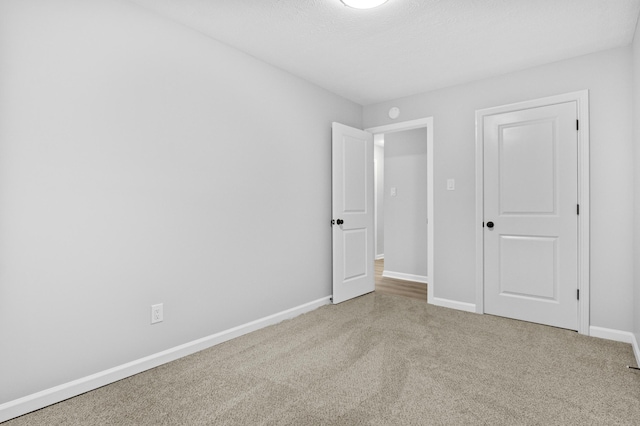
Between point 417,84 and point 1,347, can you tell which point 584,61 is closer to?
point 417,84

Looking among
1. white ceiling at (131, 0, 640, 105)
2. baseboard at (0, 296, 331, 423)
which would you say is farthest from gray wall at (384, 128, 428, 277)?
baseboard at (0, 296, 331, 423)

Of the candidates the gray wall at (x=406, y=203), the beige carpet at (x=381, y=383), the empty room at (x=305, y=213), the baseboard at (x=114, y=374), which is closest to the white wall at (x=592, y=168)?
the empty room at (x=305, y=213)

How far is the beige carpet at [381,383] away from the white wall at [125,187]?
0.98ft

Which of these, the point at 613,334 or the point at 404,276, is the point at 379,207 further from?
the point at 613,334

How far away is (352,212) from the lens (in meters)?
3.88

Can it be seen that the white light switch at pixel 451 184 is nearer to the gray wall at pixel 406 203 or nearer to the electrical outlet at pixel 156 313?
the gray wall at pixel 406 203

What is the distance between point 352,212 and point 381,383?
7.05ft

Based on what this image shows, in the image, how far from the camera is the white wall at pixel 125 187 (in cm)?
173

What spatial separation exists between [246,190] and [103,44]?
1355mm

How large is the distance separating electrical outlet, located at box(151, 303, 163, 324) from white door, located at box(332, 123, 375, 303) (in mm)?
1873

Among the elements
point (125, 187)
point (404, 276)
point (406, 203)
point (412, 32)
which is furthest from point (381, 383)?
point (406, 203)

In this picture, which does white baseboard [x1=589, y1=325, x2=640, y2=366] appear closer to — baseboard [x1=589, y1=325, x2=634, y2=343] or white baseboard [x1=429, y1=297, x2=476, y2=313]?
baseboard [x1=589, y1=325, x2=634, y2=343]

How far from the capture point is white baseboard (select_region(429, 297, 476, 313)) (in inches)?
135

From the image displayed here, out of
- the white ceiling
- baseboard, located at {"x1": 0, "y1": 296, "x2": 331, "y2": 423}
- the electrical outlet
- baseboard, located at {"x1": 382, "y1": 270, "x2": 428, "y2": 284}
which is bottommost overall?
baseboard, located at {"x1": 382, "y1": 270, "x2": 428, "y2": 284}
